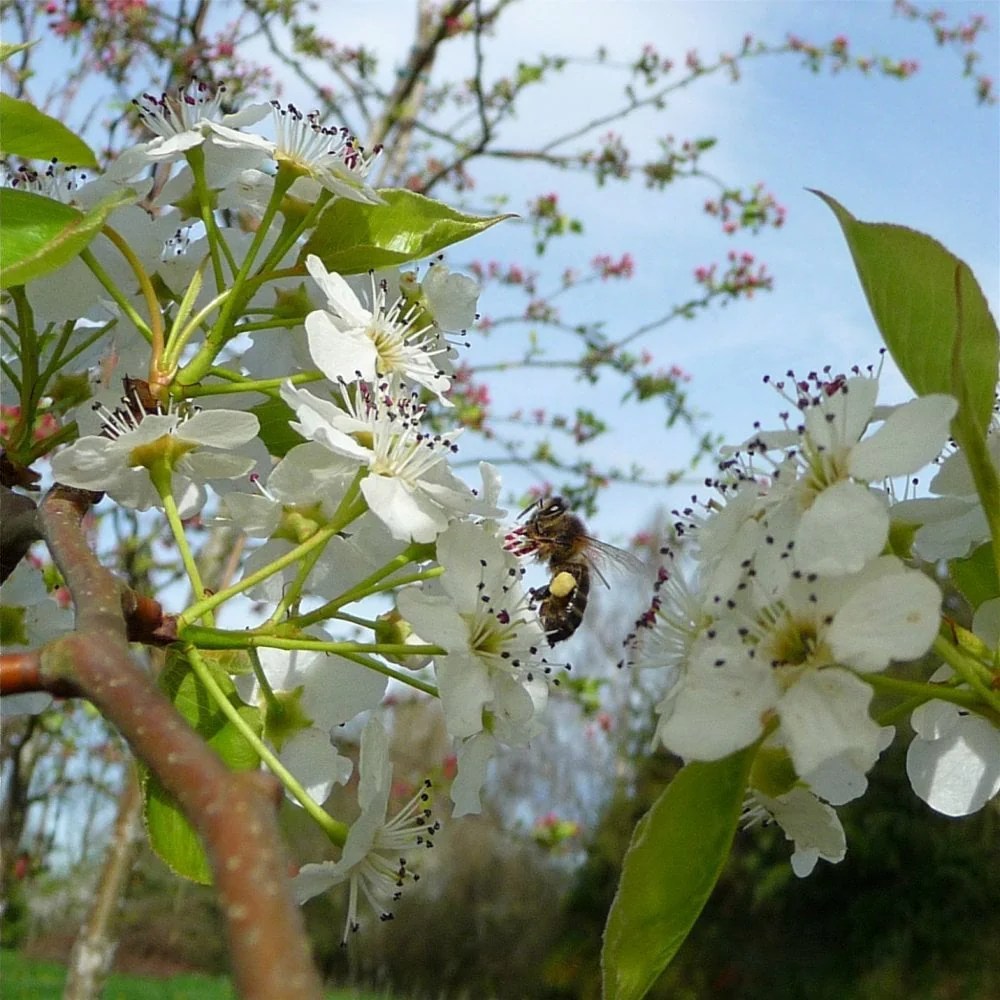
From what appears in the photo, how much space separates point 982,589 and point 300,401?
0.35 meters

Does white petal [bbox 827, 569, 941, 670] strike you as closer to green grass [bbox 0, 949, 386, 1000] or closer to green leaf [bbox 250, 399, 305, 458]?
green leaf [bbox 250, 399, 305, 458]

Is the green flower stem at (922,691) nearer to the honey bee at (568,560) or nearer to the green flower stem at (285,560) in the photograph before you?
the green flower stem at (285,560)

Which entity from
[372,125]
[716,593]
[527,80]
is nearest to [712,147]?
[527,80]

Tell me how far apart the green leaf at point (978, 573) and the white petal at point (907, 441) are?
13 centimetres

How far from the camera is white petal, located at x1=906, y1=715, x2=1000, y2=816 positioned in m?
0.59

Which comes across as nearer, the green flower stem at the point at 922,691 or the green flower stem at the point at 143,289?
the green flower stem at the point at 922,691

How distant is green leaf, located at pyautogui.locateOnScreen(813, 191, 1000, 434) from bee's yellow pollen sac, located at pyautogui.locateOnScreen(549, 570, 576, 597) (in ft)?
2.16

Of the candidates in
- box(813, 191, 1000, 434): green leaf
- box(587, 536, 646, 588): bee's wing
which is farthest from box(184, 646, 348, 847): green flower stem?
box(587, 536, 646, 588): bee's wing

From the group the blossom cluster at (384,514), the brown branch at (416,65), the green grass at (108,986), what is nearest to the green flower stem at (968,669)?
the blossom cluster at (384,514)

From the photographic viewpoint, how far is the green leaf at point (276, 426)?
27.6 inches

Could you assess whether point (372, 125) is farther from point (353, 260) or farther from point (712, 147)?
point (353, 260)

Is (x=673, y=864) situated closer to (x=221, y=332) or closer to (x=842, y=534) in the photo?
(x=842, y=534)

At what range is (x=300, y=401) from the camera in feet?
1.93

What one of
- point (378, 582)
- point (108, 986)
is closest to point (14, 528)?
point (378, 582)
